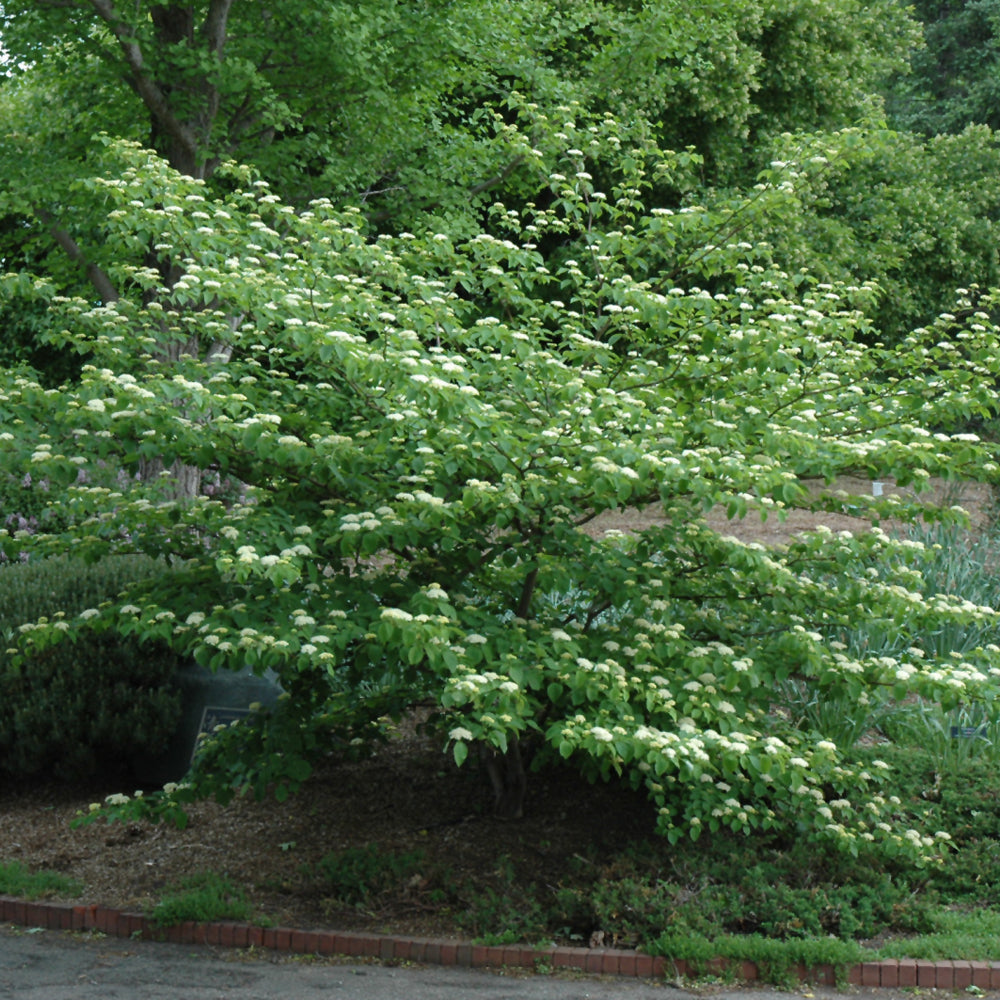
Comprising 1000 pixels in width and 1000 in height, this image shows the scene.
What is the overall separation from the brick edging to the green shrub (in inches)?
55.1

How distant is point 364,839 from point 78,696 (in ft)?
6.70

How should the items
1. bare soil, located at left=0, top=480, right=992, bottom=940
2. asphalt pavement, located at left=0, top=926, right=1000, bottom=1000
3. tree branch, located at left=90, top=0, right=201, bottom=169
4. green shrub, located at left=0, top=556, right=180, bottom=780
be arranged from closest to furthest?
asphalt pavement, located at left=0, top=926, right=1000, bottom=1000 → bare soil, located at left=0, top=480, right=992, bottom=940 → green shrub, located at left=0, top=556, right=180, bottom=780 → tree branch, located at left=90, top=0, right=201, bottom=169

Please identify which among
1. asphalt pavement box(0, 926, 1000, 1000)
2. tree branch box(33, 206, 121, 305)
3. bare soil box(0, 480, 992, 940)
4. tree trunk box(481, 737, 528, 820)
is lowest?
asphalt pavement box(0, 926, 1000, 1000)

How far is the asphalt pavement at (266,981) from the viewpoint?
5.09 m

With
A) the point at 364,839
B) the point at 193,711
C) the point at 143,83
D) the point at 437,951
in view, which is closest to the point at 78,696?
the point at 193,711

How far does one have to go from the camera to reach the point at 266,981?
531 centimetres

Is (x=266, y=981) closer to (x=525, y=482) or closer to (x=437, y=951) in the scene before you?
(x=437, y=951)

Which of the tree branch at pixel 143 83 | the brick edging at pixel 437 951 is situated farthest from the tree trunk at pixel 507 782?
the tree branch at pixel 143 83

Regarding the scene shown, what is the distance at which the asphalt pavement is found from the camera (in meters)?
5.09

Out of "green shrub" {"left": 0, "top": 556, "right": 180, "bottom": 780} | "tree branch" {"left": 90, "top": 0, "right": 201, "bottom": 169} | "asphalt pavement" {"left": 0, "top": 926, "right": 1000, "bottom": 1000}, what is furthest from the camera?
"tree branch" {"left": 90, "top": 0, "right": 201, "bottom": 169}

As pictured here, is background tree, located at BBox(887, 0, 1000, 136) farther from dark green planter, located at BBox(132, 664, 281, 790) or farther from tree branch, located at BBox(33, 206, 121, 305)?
dark green planter, located at BBox(132, 664, 281, 790)

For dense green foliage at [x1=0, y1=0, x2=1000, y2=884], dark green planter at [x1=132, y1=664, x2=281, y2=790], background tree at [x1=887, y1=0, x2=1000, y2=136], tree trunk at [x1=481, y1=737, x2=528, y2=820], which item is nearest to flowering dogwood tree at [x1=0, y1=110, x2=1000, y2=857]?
dense green foliage at [x1=0, y1=0, x2=1000, y2=884]

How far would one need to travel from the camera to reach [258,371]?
589 cm

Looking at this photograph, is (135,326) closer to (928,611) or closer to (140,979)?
(140,979)
